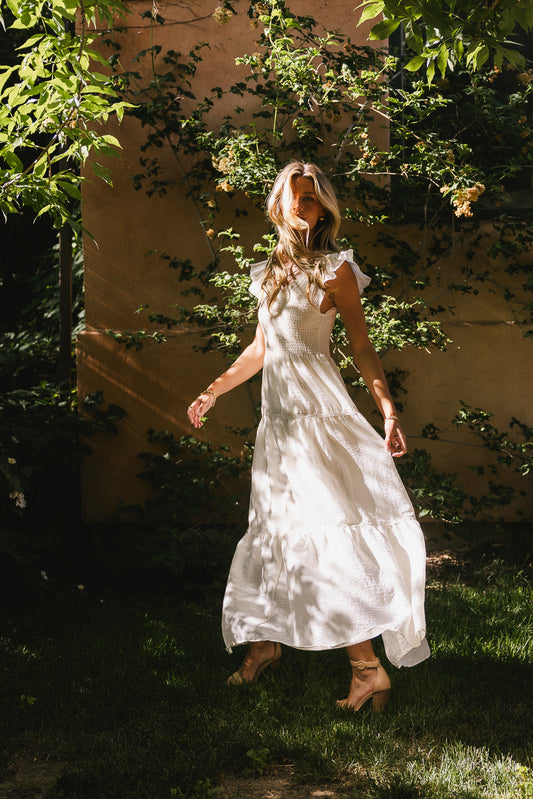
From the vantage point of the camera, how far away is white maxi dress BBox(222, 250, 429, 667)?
2.71m

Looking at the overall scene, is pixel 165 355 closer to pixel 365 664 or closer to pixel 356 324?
pixel 356 324

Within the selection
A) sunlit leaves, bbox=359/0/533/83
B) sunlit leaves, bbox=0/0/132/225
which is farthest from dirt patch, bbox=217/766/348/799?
sunlit leaves, bbox=359/0/533/83

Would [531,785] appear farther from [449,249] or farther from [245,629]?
[449,249]

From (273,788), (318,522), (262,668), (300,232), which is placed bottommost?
(273,788)

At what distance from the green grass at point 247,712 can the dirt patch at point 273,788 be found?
1.2 inches

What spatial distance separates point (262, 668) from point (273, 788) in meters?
0.70

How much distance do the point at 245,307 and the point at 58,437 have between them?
147 cm

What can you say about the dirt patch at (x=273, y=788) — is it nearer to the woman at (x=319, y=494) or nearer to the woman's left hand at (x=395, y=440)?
the woman at (x=319, y=494)

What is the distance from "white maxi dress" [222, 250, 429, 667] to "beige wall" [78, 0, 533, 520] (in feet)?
6.74

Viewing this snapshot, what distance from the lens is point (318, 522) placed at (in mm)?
2838

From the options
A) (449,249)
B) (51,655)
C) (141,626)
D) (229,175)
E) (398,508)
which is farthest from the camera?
(449,249)

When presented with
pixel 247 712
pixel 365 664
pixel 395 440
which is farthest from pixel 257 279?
pixel 247 712

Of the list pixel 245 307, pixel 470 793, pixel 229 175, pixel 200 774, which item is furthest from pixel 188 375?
pixel 470 793

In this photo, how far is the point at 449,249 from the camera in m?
5.00
